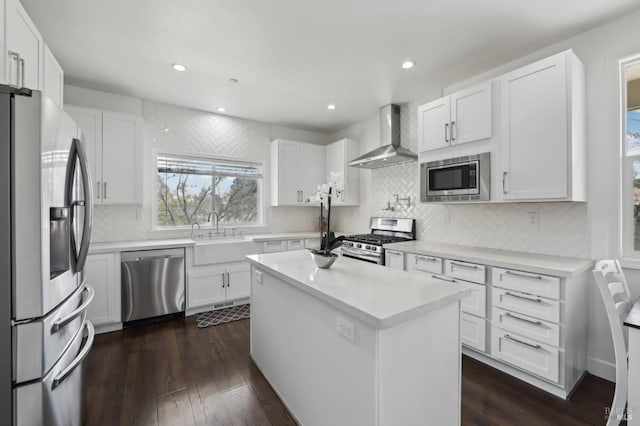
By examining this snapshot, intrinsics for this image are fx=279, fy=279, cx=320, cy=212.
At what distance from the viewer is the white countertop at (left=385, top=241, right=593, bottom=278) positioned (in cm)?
201

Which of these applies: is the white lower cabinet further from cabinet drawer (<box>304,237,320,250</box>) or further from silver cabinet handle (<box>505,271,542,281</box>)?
silver cabinet handle (<box>505,271,542,281</box>)

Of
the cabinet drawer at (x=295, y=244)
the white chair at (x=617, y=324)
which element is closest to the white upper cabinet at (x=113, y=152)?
the cabinet drawer at (x=295, y=244)

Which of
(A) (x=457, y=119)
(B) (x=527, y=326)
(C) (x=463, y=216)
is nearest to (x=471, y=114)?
(A) (x=457, y=119)

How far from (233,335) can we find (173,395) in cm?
96

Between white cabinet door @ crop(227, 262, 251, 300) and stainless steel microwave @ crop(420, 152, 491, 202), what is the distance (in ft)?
8.27

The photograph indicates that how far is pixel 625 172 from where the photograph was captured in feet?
7.11

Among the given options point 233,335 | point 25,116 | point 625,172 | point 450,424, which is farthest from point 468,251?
point 25,116

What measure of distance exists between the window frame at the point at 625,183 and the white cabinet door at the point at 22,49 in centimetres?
413

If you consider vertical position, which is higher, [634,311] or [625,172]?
[625,172]

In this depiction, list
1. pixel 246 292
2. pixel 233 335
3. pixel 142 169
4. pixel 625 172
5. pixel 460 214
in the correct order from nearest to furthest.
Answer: pixel 625 172 → pixel 233 335 → pixel 460 214 → pixel 142 169 → pixel 246 292

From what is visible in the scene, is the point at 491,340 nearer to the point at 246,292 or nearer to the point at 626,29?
the point at 626,29

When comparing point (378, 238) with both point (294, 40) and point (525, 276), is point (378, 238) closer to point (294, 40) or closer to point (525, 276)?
point (525, 276)

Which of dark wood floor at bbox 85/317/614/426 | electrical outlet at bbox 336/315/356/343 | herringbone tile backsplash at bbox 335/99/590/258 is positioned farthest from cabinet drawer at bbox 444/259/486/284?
electrical outlet at bbox 336/315/356/343

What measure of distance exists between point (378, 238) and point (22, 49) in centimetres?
357
